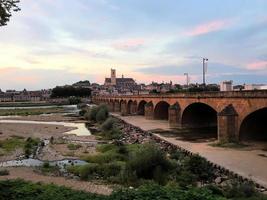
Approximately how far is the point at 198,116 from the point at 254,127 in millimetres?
18620

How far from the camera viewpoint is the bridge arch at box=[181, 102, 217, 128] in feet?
171

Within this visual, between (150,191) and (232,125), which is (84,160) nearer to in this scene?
(232,125)

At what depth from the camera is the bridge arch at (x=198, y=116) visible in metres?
52.2

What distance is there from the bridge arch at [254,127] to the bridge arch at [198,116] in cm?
1331

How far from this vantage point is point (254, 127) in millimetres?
36844

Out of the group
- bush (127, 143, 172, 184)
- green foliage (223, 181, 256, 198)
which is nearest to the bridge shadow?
bush (127, 143, 172, 184)

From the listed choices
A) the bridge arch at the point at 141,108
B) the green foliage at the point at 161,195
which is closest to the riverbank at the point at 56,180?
the green foliage at the point at 161,195

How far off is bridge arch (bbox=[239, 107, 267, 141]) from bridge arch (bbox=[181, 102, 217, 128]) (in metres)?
13.3

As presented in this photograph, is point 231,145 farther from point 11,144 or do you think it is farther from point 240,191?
point 11,144

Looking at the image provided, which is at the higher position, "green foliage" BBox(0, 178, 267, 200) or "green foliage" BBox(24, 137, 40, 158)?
"green foliage" BBox(0, 178, 267, 200)

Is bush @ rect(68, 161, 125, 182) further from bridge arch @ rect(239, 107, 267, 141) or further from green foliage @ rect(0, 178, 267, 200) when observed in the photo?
bridge arch @ rect(239, 107, 267, 141)

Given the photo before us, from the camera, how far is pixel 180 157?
28922 mm

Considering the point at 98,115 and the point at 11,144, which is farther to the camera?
the point at 98,115

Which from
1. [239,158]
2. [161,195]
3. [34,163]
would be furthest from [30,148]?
[161,195]
